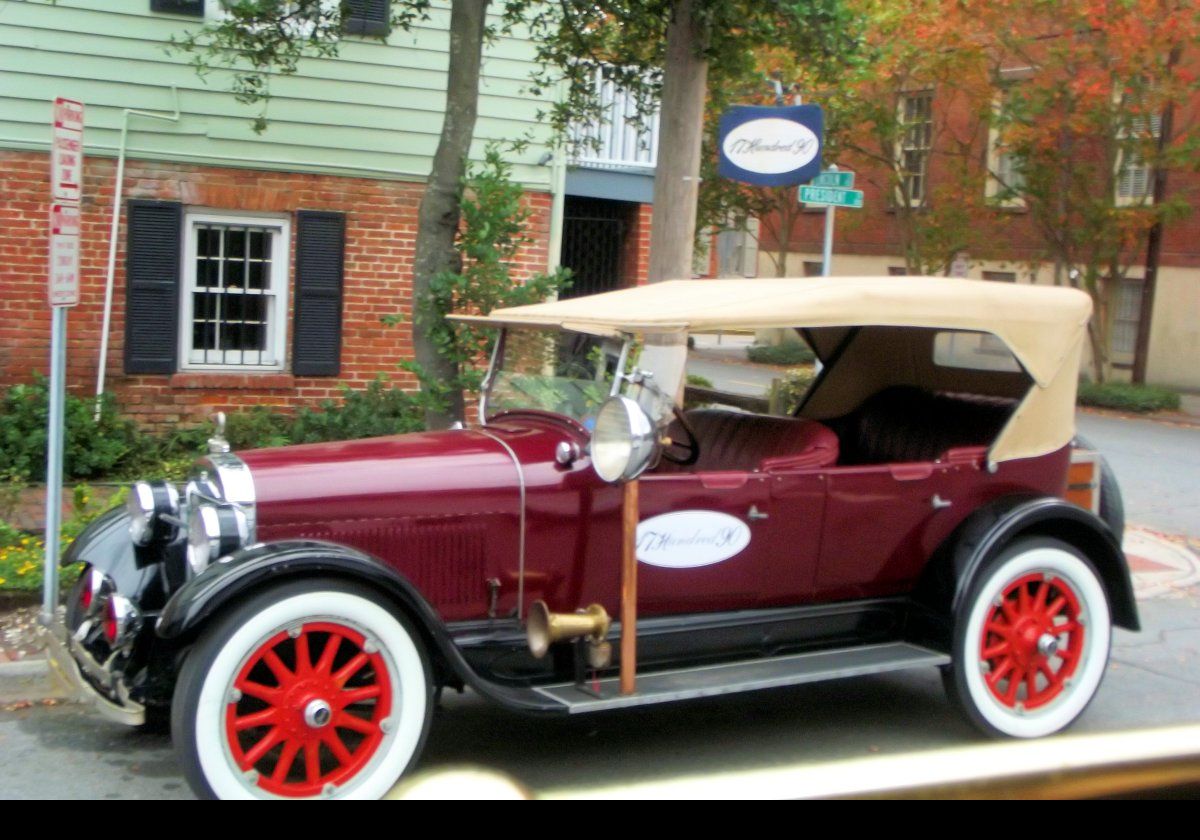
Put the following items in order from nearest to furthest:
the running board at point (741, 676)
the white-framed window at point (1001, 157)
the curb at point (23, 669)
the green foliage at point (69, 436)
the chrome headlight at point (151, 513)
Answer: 1. the running board at point (741, 676)
2. the chrome headlight at point (151, 513)
3. the curb at point (23, 669)
4. the green foliage at point (69, 436)
5. the white-framed window at point (1001, 157)

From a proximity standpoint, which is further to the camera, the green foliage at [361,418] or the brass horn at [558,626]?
the green foliage at [361,418]

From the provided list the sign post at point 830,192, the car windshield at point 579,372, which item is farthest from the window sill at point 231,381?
the car windshield at point 579,372

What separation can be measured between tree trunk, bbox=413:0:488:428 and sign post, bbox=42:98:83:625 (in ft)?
8.32

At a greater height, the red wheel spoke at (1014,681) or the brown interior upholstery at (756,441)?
the brown interior upholstery at (756,441)

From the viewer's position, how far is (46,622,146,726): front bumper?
419 cm

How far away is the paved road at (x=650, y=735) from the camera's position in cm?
476

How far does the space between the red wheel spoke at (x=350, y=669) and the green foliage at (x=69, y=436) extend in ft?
19.9

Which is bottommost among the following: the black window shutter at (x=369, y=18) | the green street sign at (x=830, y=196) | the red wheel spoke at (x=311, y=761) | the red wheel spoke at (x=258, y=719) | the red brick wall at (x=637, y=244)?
the red wheel spoke at (x=311, y=761)

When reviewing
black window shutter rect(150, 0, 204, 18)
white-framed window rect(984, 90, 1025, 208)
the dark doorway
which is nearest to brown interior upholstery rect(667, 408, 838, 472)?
black window shutter rect(150, 0, 204, 18)

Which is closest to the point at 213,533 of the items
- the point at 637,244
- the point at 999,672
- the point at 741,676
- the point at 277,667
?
the point at 277,667

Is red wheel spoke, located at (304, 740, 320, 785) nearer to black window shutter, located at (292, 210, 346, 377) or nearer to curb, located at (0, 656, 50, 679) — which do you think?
curb, located at (0, 656, 50, 679)

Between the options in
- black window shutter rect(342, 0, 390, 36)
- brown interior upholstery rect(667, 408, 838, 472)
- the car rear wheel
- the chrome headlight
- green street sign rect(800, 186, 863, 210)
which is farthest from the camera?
black window shutter rect(342, 0, 390, 36)

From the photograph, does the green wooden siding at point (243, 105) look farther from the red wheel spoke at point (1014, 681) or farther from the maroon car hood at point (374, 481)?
the red wheel spoke at point (1014, 681)
